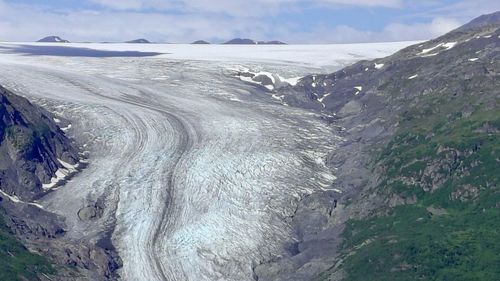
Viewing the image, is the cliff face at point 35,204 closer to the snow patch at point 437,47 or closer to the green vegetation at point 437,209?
the green vegetation at point 437,209

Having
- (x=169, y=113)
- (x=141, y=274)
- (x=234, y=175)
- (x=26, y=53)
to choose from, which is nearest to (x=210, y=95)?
(x=169, y=113)

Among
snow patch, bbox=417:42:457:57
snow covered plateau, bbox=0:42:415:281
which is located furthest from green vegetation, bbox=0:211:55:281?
snow patch, bbox=417:42:457:57

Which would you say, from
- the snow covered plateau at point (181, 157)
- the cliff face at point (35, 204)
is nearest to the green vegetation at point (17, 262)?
the cliff face at point (35, 204)

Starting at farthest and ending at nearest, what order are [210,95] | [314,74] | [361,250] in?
1. [314,74]
2. [210,95]
3. [361,250]

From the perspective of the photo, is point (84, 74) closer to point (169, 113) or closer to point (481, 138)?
point (169, 113)

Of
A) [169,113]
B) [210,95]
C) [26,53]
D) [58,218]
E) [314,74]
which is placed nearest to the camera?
[58,218]

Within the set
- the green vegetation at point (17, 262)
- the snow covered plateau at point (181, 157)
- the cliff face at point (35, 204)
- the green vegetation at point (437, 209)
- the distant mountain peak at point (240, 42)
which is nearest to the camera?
the green vegetation at point (17, 262)
